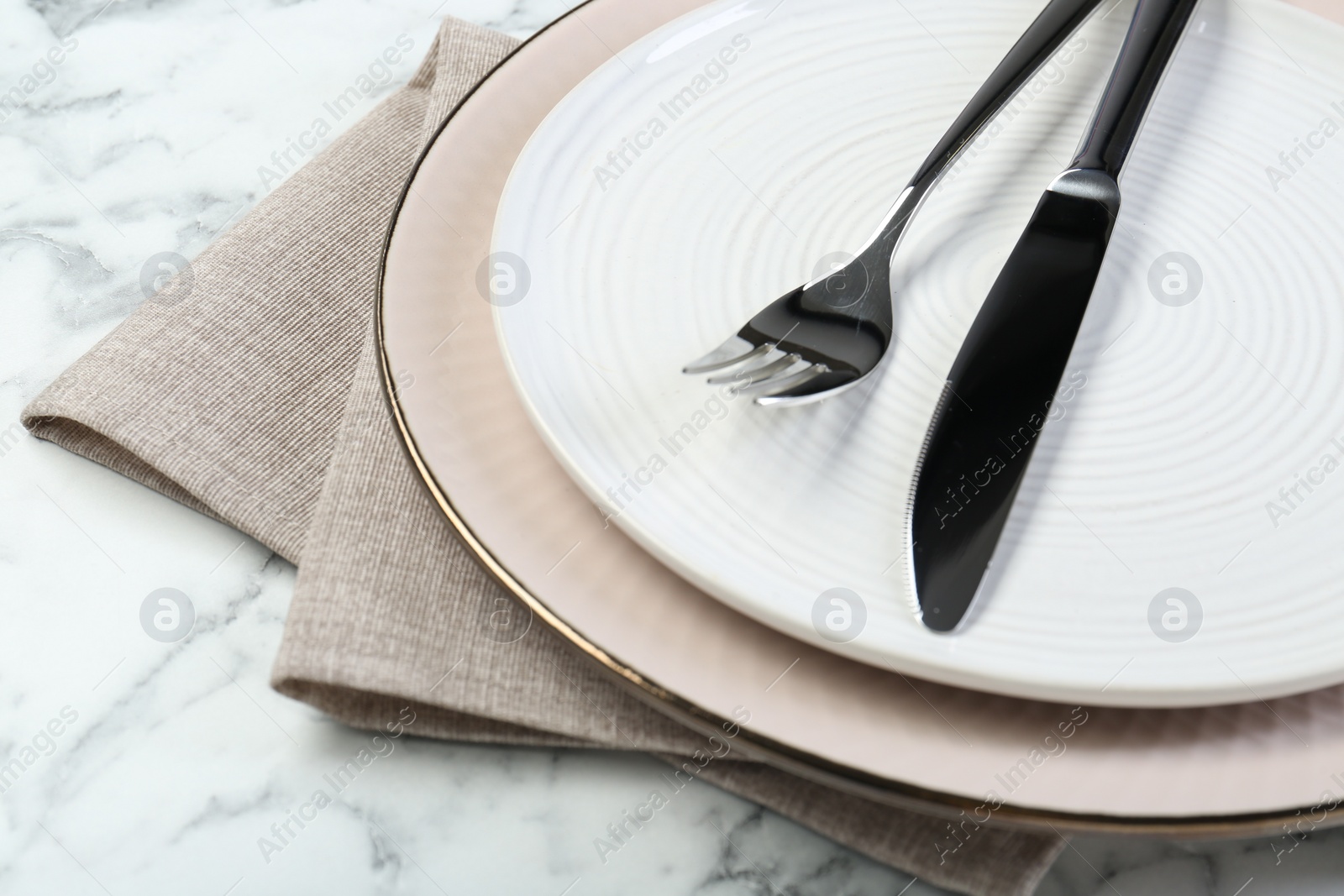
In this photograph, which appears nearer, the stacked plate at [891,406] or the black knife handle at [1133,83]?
the stacked plate at [891,406]

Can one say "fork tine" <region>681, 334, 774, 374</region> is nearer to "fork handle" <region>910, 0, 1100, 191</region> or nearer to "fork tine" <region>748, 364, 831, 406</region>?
"fork tine" <region>748, 364, 831, 406</region>

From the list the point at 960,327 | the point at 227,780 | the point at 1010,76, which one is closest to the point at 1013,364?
the point at 960,327

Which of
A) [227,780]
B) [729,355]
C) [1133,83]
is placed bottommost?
[227,780]

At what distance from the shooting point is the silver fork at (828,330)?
1.32 ft

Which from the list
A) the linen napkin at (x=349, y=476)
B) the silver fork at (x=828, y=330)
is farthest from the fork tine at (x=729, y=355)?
the linen napkin at (x=349, y=476)

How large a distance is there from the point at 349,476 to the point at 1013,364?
0.29 m

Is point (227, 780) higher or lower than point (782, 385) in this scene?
lower

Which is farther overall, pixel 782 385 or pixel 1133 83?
pixel 1133 83

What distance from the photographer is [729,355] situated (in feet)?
1.33

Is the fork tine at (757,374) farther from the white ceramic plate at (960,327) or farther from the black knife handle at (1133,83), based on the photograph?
the black knife handle at (1133,83)

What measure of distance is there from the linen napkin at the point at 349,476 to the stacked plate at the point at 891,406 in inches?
2.3

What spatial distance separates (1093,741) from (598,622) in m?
0.17

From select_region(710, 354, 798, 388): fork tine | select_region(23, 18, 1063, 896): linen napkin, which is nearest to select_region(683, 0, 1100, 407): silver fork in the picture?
select_region(710, 354, 798, 388): fork tine

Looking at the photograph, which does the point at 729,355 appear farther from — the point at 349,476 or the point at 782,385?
the point at 349,476
